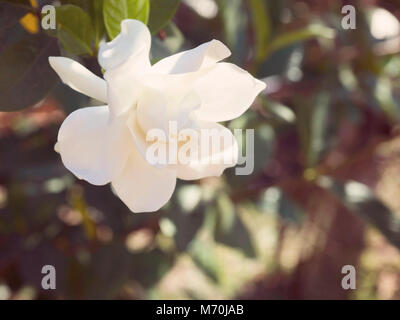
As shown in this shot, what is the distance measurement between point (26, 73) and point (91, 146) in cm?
16

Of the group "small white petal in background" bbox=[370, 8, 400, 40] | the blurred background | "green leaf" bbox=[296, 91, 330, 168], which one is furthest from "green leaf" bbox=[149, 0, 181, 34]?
"small white petal in background" bbox=[370, 8, 400, 40]

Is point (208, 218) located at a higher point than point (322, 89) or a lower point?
lower

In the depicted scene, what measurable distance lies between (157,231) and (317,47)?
22.8 inches

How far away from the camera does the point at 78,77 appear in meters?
0.45

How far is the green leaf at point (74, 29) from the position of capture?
18.7 inches

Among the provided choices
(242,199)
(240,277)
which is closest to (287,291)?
(240,277)

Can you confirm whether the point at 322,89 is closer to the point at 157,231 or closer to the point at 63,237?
the point at 157,231

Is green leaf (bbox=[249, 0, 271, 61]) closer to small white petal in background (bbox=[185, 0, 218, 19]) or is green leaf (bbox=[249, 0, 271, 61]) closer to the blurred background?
the blurred background

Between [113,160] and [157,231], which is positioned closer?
[113,160]

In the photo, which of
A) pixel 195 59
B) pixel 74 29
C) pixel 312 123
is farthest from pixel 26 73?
pixel 312 123

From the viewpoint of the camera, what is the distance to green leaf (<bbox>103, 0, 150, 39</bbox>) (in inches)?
18.1

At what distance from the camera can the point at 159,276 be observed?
1132 millimetres
